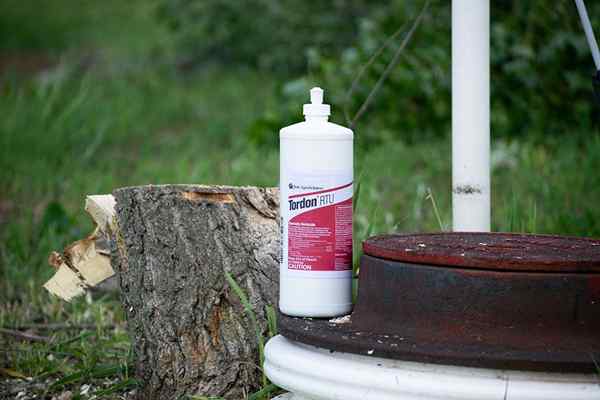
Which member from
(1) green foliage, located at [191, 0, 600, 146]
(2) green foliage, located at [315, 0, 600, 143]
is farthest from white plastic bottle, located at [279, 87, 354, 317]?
(2) green foliage, located at [315, 0, 600, 143]

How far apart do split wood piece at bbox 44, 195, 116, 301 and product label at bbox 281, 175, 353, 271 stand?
2.18ft

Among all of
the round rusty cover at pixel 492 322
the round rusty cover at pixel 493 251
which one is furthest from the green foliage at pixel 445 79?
the round rusty cover at pixel 492 322

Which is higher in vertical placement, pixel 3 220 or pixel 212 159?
pixel 212 159

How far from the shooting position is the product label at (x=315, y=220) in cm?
193

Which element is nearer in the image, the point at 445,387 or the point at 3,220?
the point at 445,387

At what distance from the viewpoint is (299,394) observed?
1854 millimetres

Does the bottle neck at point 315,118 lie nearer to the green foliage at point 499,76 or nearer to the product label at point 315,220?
the product label at point 315,220

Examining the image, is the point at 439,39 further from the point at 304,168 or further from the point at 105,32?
the point at 105,32

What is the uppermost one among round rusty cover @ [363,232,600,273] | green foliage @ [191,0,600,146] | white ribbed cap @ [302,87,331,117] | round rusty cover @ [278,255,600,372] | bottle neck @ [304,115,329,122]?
green foliage @ [191,0,600,146]

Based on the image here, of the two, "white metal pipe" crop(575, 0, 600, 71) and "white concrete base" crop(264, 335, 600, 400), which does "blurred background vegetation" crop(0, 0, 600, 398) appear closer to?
"white metal pipe" crop(575, 0, 600, 71)

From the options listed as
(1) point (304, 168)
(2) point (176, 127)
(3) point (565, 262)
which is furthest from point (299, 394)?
(2) point (176, 127)

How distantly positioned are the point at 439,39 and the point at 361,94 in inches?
24.7

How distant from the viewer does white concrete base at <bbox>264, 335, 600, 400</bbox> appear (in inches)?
63.2

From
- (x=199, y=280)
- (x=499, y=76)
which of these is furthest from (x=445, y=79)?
(x=199, y=280)
